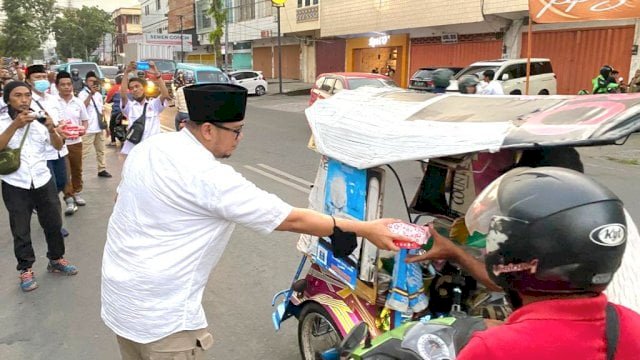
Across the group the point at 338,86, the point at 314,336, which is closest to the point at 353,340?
the point at 314,336

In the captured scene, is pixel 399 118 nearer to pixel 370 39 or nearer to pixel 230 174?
pixel 230 174

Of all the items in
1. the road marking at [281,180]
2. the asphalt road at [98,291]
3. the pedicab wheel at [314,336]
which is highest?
the pedicab wheel at [314,336]

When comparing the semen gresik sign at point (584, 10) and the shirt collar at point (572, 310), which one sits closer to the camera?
the shirt collar at point (572, 310)

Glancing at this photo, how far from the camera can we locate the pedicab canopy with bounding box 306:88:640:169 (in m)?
1.75

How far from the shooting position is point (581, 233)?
41.2 inches

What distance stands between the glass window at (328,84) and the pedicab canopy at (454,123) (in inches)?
428

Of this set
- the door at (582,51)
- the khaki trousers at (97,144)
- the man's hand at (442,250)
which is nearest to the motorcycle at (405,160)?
the man's hand at (442,250)

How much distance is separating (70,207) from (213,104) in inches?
211

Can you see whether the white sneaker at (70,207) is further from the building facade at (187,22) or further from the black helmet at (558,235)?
the building facade at (187,22)

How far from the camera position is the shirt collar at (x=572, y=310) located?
3.46ft

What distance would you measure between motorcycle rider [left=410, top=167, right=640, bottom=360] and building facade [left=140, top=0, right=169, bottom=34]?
216 feet

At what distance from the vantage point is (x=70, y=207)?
6480 mm

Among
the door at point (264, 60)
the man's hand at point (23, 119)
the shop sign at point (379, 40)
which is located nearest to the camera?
the man's hand at point (23, 119)

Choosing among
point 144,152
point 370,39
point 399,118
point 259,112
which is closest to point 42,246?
point 144,152
